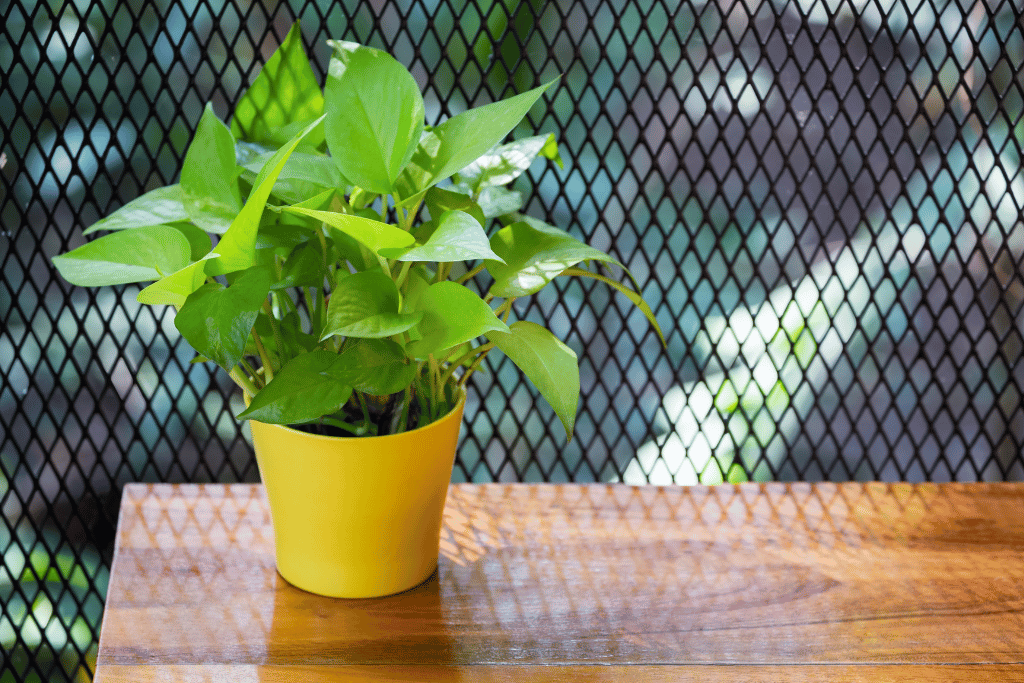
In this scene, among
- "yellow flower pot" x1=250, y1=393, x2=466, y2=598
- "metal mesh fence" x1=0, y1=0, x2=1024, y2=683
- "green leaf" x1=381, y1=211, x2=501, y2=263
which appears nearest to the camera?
"green leaf" x1=381, y1=211, x2=501, y2=263

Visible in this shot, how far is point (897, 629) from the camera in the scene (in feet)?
1.83

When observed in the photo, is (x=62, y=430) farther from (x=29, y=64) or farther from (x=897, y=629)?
(x=897, y=629)

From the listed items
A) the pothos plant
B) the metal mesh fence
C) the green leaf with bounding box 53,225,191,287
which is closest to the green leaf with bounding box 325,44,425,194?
the pothos plant

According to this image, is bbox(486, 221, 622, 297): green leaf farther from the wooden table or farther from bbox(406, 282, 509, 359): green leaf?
the wooden table

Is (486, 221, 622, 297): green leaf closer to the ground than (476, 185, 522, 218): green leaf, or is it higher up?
closer to the ground

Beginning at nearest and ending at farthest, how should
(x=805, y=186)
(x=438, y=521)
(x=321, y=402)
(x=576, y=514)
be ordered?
(x=321, y=402)
(x=438, y=521)
(x=576, y=514)
(x=805, y=186)

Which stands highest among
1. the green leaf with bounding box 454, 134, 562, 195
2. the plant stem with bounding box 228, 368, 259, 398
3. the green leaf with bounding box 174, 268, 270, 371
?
the green leaf with bounding box 454, 134, 562, 195

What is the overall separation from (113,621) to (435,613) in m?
0.20

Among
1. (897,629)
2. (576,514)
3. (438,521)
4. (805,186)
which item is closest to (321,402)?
(438,521)

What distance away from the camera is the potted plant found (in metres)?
0.47

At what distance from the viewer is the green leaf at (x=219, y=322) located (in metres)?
0.46

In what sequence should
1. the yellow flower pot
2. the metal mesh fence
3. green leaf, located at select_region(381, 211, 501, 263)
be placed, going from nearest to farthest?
green leaf, located at select_region(381, 211, 501, 263) → the yellow flower pot → the metal mesh fence

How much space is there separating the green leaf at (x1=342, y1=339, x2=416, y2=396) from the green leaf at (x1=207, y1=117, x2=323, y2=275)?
0.08 meters

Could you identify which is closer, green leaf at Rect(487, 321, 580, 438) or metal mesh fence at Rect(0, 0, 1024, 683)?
green leaf at Rect(487, 321, 580, 438)
